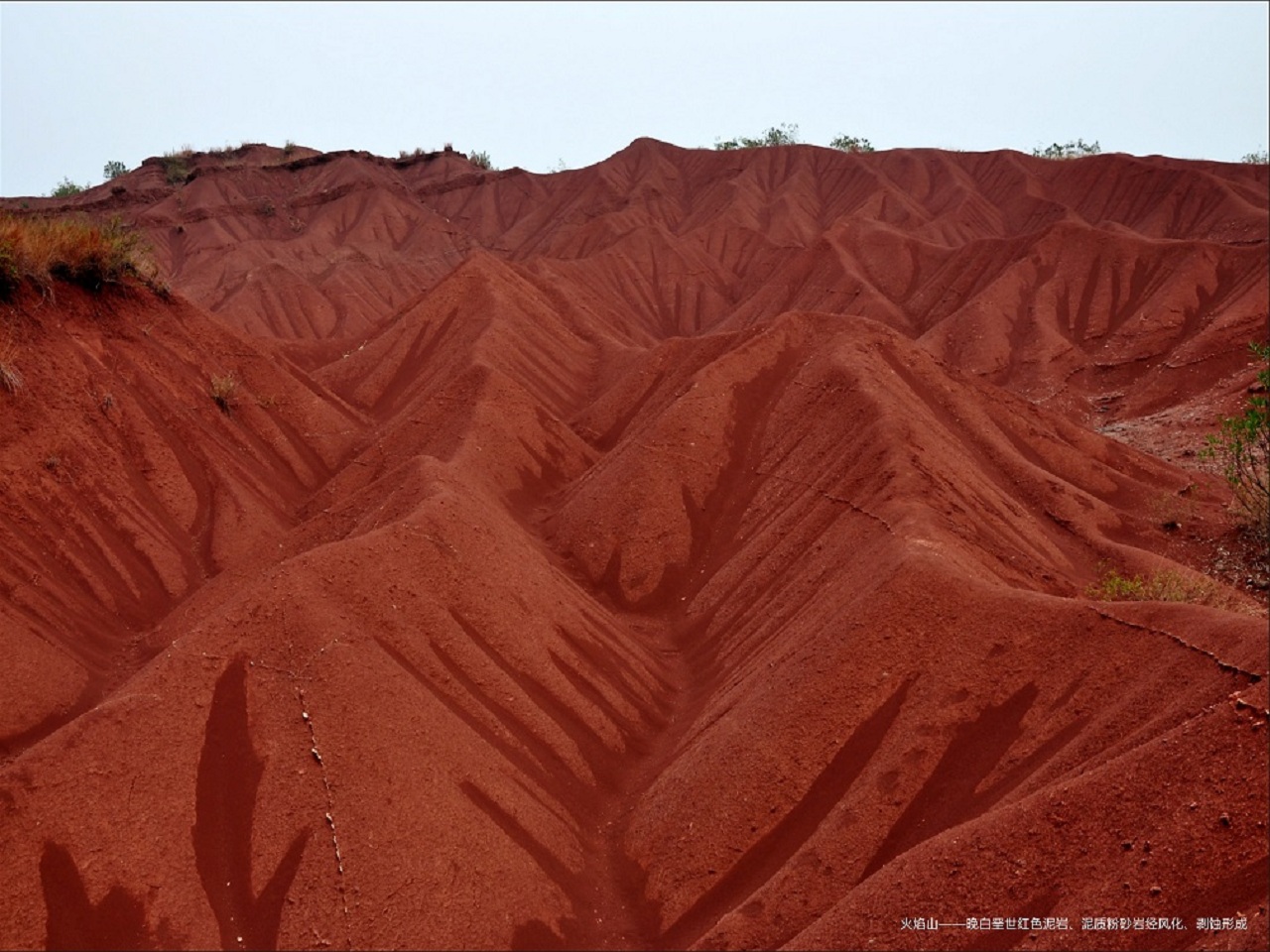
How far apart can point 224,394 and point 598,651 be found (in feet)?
43.2

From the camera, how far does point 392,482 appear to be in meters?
19.8

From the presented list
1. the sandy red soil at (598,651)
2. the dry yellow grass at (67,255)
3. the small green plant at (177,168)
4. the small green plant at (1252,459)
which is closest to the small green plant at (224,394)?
the sandy red soil at (598,651)

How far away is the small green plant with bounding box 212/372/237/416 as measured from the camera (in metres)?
22.8

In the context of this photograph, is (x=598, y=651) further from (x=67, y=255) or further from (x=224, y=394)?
(x=67, y=255)

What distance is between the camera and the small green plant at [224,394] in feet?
74.7

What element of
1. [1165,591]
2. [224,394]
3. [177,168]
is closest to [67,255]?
[224,394]

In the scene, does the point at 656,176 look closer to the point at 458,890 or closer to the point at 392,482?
the point at 392,482

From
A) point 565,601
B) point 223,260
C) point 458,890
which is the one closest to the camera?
point 458,890

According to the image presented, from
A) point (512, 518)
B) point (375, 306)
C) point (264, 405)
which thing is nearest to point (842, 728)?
point (512, 518)

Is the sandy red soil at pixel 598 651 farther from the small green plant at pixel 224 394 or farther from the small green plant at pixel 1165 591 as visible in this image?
the small green plant at pixel 1165 591

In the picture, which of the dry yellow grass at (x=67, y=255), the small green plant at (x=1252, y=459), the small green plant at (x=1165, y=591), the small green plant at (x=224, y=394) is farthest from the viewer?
the small green plant at (x=224, y=394)

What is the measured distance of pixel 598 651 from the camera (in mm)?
15484

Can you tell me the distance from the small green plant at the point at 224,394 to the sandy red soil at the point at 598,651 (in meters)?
0.24

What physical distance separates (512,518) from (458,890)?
1103 centimetres
